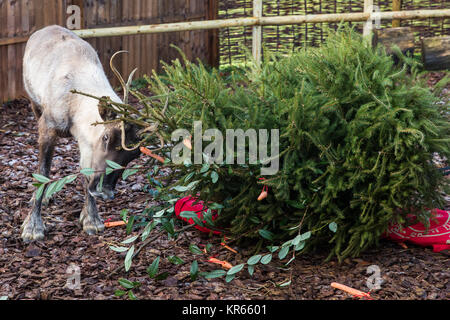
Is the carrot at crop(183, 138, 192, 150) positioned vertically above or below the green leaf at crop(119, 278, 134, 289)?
above

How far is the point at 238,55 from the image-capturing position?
1110cm

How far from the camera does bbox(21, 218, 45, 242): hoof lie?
4508mm

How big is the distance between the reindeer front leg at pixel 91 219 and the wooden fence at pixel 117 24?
13.2 feet

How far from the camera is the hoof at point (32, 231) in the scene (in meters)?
4.51

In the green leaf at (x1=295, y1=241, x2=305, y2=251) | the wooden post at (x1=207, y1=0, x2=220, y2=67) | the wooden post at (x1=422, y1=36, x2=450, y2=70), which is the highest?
the wooden post at (x1=207, y1=0, x2=220, y2=67)

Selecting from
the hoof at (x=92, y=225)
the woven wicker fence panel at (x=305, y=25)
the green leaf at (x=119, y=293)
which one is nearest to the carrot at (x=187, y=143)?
the green leaf at (x=119, y=293)

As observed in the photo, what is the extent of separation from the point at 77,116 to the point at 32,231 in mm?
949

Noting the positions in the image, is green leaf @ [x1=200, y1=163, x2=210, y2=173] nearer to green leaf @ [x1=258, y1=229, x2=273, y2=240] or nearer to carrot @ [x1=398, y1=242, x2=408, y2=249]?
green leaf @ [x1=258, y1=229, x2=273, y2=240]

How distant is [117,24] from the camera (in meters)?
9.48

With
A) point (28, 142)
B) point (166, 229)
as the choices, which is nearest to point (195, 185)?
point (166, 229)

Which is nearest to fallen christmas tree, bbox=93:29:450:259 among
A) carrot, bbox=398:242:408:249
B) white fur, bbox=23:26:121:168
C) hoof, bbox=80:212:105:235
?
carrot, bbox=398:242:408:249

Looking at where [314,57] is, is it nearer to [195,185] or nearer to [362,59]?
[362,59]

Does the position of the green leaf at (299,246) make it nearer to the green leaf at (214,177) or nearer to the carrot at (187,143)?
the green leaf at (214,177)

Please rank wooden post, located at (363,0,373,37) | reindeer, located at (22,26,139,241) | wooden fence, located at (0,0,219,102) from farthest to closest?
wooden post, located at (363,0,373,37)
wooden fence, located at (0,0,219,102)
reindeer, located at (22,26,139,241)
